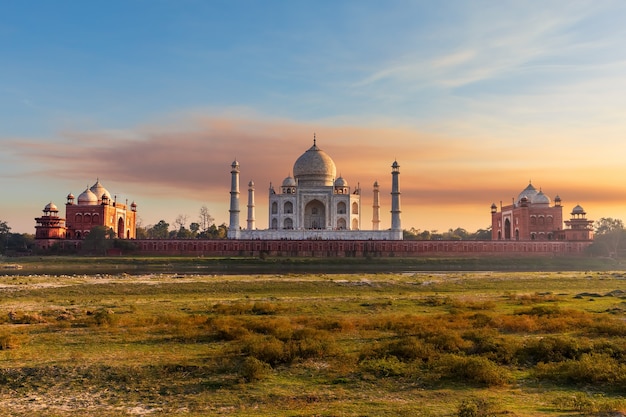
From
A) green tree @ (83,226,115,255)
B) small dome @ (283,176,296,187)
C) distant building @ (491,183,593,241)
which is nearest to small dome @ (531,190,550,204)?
distant building @ (491,183,593,241)

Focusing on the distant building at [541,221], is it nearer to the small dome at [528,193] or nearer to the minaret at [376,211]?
the small dome at [528,193]

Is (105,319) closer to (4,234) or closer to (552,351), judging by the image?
(552,351)

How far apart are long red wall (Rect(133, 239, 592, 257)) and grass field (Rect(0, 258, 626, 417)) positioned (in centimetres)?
4306

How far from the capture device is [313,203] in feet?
261

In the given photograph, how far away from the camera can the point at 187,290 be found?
27156 millimetres

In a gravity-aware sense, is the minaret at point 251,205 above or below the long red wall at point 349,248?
above

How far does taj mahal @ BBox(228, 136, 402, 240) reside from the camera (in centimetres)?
7094

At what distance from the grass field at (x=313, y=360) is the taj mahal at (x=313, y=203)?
5008 cm

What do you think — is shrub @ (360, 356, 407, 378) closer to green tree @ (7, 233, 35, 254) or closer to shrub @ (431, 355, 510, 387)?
shrub @ (431, 355, 510, 387)

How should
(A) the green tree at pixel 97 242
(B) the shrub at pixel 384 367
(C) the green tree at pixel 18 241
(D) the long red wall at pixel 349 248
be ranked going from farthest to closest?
(C) the green tree at pixel 18 241
(D) the long red wall at pixel 349 248
(A) the green tree at pixel 97 242
(B) the shrub at pixel 384 367

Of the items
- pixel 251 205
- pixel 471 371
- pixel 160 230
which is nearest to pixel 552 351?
pixel 471 371

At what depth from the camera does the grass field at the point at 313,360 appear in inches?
364

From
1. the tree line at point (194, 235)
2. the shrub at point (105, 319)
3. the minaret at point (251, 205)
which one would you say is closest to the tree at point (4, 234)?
the tree line at point (194, 235)

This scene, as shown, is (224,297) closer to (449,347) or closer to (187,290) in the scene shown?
(187,290)
